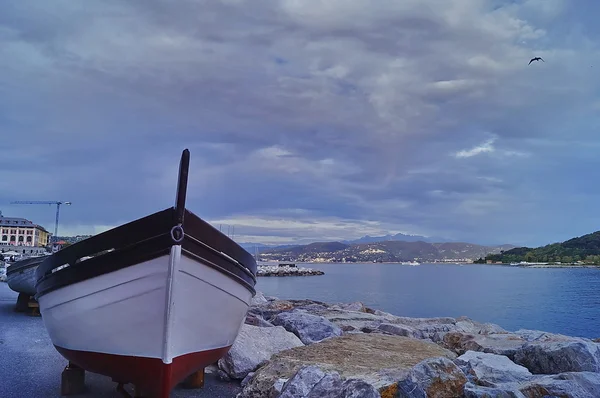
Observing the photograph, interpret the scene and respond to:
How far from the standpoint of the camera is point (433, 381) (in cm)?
555

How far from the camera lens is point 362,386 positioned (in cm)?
504

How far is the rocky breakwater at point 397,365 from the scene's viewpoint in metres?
5.40

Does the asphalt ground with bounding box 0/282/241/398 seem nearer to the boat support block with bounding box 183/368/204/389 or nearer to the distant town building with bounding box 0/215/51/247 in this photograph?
the boat support block with bounding box 183/368/204/389

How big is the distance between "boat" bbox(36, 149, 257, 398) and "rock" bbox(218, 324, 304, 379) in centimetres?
138

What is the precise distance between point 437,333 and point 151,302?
8301mm

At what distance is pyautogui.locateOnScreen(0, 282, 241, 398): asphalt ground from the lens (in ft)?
22.3

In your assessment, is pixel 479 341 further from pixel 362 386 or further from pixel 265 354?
pixel 362 386

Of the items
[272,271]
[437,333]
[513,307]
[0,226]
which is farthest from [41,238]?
[437,333]

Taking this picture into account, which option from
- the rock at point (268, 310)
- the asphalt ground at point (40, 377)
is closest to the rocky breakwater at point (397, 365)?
the asphalt ground at point (40, 377)

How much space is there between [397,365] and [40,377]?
5.32m

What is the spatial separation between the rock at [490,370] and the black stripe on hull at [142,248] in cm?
332

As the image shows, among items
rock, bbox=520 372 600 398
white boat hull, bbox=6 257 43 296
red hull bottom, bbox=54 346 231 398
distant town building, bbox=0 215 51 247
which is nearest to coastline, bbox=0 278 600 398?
rock, bbox=520 372 600 398

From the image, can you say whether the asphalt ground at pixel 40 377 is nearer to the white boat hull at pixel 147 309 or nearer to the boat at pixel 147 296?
the boat at pixel 147 296

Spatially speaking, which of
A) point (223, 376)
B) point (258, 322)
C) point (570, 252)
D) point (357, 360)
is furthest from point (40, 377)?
point (570, 252)
